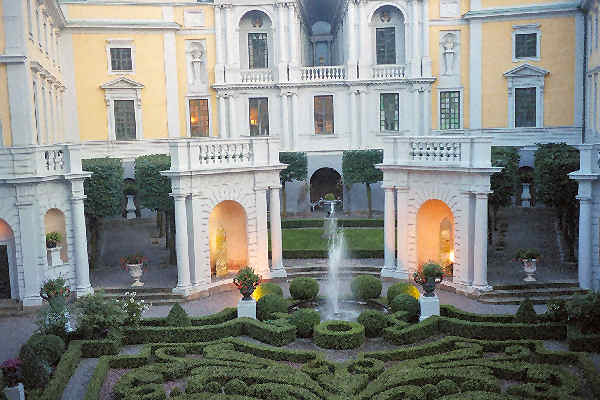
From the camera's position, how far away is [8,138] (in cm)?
2822

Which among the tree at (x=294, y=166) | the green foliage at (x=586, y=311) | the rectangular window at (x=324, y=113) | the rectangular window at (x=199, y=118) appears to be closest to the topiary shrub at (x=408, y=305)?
the green foliage at (x=586, y=311)

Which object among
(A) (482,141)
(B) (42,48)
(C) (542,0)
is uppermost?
(C) (542,0)

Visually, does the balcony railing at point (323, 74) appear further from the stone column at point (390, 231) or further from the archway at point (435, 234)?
the archway at point (435, 234)

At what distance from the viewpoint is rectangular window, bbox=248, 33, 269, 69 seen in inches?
1861

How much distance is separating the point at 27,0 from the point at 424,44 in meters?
27.3

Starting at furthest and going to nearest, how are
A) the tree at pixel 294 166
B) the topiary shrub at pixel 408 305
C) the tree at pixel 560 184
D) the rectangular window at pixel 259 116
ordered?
the rectangular window at pixel 259 116, the tree at pixel 294 166, the tree at pixel 560 184, the topiary shrub at pixel 408 305

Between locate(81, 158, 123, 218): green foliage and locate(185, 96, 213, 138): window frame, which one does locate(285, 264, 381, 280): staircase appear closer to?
locate(81, 158, 123, 218): green foliage

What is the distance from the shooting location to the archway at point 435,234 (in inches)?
1130

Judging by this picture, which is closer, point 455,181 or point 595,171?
point 595,171

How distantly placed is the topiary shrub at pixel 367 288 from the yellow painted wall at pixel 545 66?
25.6 meters

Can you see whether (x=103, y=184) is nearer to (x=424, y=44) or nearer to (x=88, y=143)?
(x=88, y=143)

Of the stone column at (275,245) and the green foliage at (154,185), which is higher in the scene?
the green foliage at (154,185)

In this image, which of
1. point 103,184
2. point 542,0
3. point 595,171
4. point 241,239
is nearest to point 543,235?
point 595,171

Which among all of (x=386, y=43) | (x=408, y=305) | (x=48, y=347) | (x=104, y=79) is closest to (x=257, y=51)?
(x=386, y=43)
